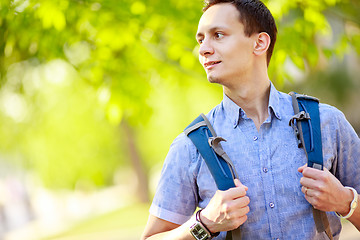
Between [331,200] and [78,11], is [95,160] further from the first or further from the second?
[331,200]

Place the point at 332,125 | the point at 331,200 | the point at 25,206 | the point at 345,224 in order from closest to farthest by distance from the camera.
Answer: the point at 331,200 < the point at 332,125 < the point at 345,224 < the point at 25,206

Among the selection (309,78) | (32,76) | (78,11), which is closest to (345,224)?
(309,78)

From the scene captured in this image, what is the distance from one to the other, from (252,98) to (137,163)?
17958 millimetres

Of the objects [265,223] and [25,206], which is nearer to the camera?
[265,223]

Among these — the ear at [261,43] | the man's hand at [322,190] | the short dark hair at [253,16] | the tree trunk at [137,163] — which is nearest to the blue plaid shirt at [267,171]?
the man's hand at [322,190]

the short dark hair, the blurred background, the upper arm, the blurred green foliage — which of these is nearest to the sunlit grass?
the blurred background

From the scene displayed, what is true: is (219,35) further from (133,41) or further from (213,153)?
(133,41)

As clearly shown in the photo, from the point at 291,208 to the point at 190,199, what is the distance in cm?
46

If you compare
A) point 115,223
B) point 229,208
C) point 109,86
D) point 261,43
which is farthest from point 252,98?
point 115,223

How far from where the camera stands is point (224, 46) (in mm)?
2320

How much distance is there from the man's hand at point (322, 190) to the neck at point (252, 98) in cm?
41

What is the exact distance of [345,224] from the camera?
33.9 ft

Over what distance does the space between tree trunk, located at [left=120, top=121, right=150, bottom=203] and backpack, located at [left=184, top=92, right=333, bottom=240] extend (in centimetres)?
1655

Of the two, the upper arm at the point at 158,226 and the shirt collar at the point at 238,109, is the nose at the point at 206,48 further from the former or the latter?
the upper arm at the point at 158,226
